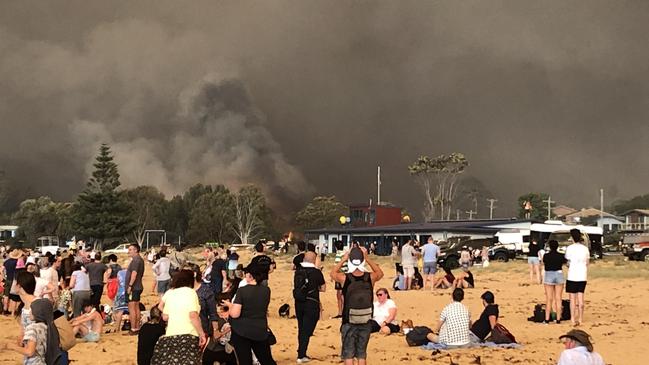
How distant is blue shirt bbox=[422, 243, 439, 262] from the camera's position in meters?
25.6

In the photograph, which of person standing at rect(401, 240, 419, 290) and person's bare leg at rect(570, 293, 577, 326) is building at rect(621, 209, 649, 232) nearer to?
person standing at rect(401, 240, 419, 290)

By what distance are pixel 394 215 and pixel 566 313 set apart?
235 feet

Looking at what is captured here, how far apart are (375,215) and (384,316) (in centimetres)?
7206

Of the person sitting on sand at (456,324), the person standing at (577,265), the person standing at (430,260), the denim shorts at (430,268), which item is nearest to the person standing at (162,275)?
the person sitting on sand at (456,324)

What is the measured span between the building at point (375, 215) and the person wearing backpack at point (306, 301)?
246 feet

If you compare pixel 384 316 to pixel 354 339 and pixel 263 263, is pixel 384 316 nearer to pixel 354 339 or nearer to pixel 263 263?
pixel 263 263

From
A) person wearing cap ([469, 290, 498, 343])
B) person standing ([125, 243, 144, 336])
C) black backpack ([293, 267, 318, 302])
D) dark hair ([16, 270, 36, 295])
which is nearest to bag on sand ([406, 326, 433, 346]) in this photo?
person wearing cap ([469, 290, 498, 343])

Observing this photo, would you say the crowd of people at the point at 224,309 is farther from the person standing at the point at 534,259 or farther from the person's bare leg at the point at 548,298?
the person standing at the point at 534,259

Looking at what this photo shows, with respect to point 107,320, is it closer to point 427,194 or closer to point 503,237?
point 503,237

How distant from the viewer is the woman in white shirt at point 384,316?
15.5 m

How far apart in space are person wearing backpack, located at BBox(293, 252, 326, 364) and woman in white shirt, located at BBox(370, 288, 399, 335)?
3671 millimetres

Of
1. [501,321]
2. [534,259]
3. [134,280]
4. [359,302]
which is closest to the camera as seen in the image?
[359,302]

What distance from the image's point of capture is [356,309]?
9.75 meters

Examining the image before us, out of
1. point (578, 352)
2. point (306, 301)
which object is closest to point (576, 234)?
point (306, 301)
